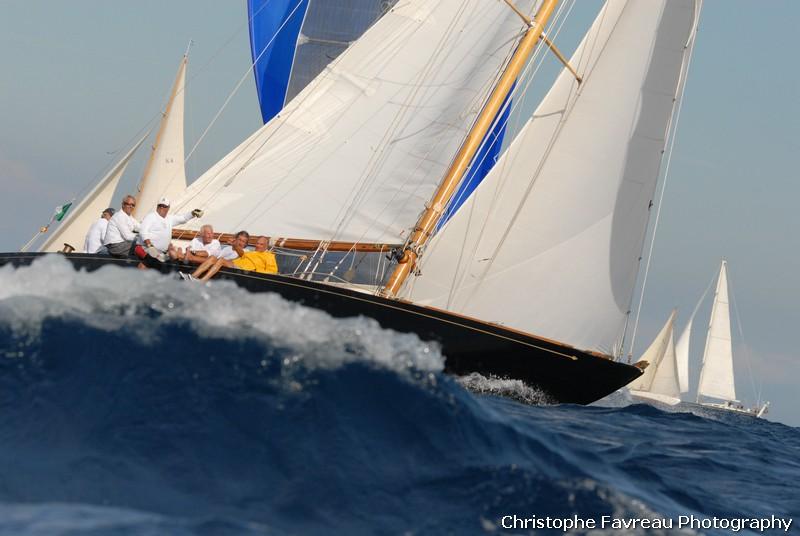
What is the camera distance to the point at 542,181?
14094 mm

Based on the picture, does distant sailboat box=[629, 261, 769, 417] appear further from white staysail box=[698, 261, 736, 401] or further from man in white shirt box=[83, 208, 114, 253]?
man in white shirt box=[83, 208, 114, 253]

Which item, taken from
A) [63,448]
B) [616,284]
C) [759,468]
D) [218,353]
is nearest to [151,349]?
[218,353]

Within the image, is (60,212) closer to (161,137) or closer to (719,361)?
(161,137)

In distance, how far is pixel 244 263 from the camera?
460 inches

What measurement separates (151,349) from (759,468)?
20.8 feet

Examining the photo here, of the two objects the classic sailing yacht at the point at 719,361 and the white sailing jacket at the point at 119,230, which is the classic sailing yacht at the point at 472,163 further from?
the classic sailing yacht at the point at 719,361

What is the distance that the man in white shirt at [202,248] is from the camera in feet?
36.7

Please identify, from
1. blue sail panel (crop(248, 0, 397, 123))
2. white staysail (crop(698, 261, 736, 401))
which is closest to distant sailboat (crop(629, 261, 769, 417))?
white staysail (crop(698, 261, 736, 401))

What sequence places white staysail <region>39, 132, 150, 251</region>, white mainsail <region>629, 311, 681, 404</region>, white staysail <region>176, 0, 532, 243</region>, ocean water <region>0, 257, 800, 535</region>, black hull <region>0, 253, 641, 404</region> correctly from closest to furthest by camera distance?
1. ocean water <region>0, 257, 800, 535</region>
2. black hull <region>0, 253, 641, 404</region>
3. white staysail <region>176, 0, 532, 243</region>
4. white staysail <region>39, 132, 150, 251</region>
5. white mainsail <region>629, 311, 681, 404</region>

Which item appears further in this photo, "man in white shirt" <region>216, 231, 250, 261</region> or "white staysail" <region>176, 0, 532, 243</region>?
"white staysail" <region>176, 0, 532, 243</region>

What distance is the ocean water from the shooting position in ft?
18.1

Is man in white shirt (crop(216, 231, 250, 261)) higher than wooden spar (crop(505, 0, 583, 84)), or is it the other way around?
wooden spar (crop(505, 0, 583, 84))

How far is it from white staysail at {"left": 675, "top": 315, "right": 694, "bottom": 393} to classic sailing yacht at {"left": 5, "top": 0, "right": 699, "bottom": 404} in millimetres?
41477

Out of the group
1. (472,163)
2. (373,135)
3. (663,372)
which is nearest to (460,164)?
(472,163)
